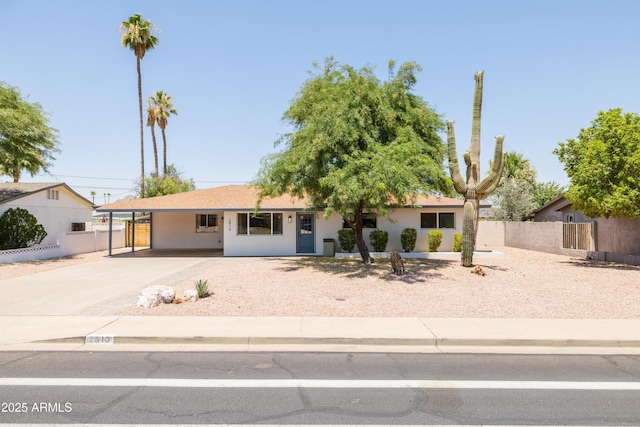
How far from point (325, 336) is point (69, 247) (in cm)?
2143

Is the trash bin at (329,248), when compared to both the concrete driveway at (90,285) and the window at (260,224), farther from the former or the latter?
the concrete driveway at (90,285)

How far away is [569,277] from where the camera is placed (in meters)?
14.0

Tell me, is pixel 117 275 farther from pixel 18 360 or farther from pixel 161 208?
pixel 18 360

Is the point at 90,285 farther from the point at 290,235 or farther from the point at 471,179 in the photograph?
the point at 471,179

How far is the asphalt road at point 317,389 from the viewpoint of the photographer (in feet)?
14.0

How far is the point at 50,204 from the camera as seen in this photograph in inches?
911

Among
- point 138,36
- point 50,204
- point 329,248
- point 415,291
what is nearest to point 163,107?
point 138,36

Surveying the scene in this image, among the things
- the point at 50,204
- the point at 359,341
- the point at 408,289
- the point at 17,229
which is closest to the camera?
the point at 359,341

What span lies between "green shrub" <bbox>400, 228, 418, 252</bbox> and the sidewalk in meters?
12.8

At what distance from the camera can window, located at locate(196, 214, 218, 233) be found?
25312mm

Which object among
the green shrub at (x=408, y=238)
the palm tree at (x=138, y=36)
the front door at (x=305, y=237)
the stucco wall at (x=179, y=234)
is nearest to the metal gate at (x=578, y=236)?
the green shrub at (x=408, y=238)

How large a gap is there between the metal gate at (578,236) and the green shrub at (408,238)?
903 cm

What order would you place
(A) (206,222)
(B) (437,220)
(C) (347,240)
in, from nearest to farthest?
(C) (347,240)
(B) (437,220)
(A) (206,222)

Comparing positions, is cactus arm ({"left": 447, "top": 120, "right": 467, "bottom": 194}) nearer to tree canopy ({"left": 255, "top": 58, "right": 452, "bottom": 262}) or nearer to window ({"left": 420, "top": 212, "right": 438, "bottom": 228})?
tree canopy ({"left": 255, "top": 58, "right": 452, "bottom": 262})
